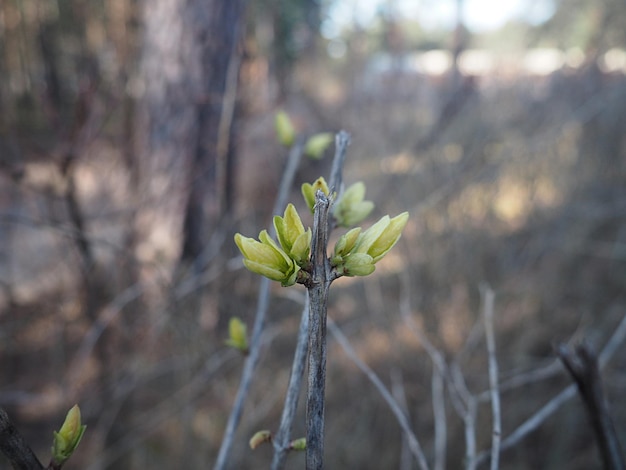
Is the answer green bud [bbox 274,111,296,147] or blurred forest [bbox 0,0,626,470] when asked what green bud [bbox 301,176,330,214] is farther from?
blurred forest [bbox 0,0,626,470]

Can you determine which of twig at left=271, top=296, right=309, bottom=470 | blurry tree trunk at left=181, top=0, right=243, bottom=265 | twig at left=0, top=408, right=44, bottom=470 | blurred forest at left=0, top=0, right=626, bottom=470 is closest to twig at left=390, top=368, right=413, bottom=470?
blurred forest at left=0, top=0, right=626, bottom=470

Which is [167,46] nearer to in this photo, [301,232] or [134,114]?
[134,114]

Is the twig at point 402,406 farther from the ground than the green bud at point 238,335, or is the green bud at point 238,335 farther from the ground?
the twig at point 402,406

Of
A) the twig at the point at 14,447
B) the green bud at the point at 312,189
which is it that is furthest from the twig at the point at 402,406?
the twig at the point at 14,447

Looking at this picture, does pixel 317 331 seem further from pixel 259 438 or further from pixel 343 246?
pixel 259 438

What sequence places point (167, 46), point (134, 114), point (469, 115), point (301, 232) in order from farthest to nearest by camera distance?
point (469, 115) → point (134, 114) → point (167, 46) → point (301, 232)

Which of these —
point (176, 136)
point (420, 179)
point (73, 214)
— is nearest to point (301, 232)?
point (73, 214)

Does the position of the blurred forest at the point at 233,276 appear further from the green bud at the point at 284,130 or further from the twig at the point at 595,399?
the twig at the point at 595,399
